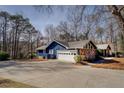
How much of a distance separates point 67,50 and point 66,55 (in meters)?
0.61

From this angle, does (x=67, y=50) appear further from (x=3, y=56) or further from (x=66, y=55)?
(x=3, y=56)

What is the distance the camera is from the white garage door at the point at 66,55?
60.8 feet

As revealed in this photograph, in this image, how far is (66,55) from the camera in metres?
19.6

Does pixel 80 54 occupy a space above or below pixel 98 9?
below

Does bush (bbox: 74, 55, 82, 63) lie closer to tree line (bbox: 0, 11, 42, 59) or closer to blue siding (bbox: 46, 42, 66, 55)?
blue siding (bbox: 46, 42, 66, 55)

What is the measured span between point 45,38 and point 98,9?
23.3 metres

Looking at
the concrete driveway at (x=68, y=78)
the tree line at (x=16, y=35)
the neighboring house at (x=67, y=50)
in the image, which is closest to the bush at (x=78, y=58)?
the neighboring house at (x=67, y=50)

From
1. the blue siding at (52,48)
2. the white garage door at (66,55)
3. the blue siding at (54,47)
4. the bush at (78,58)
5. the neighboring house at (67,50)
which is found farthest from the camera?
the blue siding at (52,48)

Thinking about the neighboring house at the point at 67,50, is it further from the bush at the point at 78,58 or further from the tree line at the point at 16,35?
the tree line at the point at 16,35

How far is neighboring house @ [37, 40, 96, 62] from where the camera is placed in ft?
61.6

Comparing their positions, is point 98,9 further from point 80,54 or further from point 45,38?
point 45,38

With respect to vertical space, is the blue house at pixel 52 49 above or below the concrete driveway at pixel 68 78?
above
